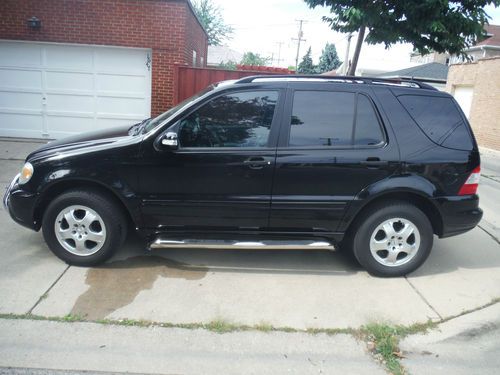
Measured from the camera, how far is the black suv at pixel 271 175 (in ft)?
13.2

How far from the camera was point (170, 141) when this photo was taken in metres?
3.96

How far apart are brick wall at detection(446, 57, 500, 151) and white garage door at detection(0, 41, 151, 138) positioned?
11749 mm

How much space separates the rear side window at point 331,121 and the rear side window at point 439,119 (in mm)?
402

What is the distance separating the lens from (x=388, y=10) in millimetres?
7359

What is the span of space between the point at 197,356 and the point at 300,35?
5766 centimetres

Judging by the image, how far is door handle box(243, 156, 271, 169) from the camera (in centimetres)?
403

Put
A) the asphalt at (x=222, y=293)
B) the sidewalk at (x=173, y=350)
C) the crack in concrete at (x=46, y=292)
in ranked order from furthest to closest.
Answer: the crack in concrete at (x=46, y=292) → the asphalt at (x=222, y=293) → the sidewalk at (x=173, y=350)

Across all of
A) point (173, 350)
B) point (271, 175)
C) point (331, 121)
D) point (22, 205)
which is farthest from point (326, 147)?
point (22, 205)

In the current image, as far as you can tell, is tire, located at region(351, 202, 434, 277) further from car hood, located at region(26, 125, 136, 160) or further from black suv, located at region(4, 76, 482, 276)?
car hood, located at region(26, 125, 136, 160)

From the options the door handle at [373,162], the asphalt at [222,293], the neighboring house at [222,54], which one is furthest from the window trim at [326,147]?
the neighboring house at [222,54]

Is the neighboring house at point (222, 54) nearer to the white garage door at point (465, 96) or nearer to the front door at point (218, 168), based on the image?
the white garage door at point (465, 96)

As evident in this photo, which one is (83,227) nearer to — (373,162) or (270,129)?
(270,129)

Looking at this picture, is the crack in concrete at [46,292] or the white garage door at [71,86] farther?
the white garage door at [71,86]

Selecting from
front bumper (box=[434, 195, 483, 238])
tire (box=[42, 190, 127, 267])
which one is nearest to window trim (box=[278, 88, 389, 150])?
front bumper (box=[434, 195, 483, 238])
